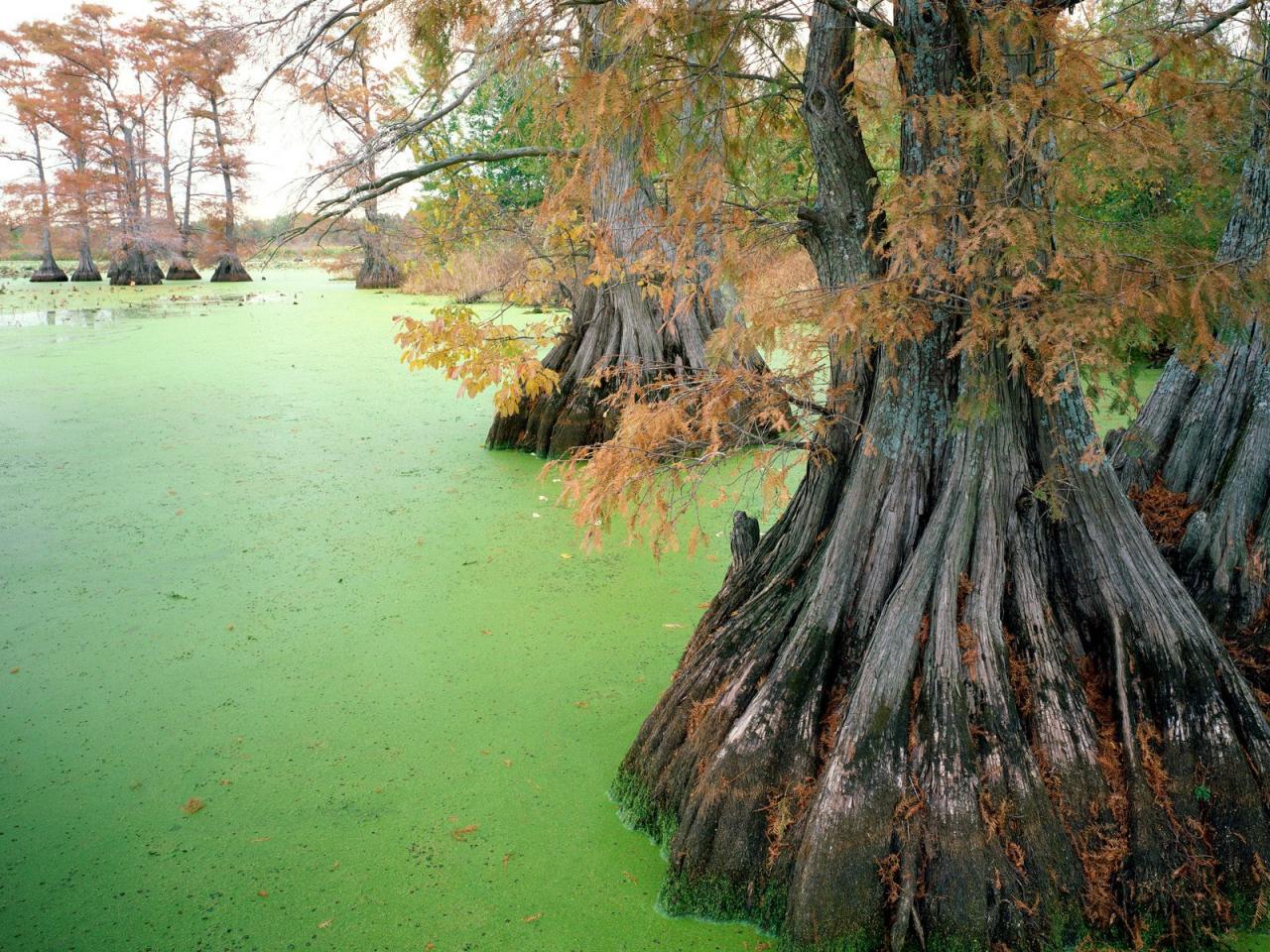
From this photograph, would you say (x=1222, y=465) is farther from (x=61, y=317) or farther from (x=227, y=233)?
(x=227, y=233)

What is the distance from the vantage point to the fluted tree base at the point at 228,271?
25547 millimetres

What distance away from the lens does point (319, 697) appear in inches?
130

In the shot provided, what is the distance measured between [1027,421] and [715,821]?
4.39 feet

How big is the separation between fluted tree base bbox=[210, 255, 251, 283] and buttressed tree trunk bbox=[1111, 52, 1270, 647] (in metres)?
25.9

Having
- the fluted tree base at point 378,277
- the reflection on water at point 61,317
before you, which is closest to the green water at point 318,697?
the reflection on water at point 61,317

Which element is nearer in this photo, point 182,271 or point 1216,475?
point 1216,475

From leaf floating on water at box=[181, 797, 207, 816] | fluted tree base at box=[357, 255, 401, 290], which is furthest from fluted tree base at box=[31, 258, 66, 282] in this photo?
leaf floating on water at box=[181, 797, 207, 816]

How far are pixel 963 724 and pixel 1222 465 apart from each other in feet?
5.32

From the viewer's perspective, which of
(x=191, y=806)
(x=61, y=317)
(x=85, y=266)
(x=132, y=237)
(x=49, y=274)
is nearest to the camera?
(x=191, y=806)

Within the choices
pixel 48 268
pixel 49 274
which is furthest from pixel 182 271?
pixel 48 268

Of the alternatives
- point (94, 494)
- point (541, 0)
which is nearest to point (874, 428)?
point (541, 0)

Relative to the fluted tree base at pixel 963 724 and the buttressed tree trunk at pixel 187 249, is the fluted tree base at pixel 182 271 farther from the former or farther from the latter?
the fluted tree base at pixel 963 724

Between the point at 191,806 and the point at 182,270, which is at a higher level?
the point at 182,270

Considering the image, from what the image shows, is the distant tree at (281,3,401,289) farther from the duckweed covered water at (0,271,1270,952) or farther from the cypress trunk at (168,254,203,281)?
the cypress trunk at (168,254,203,281)
